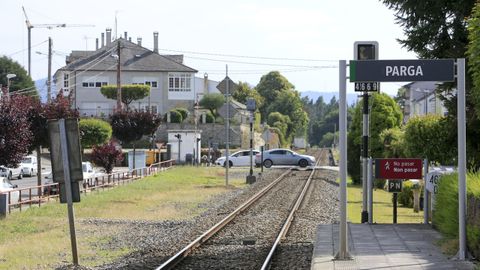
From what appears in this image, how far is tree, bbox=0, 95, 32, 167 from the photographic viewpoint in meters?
26.9

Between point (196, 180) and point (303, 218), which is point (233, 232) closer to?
point (303, 218)

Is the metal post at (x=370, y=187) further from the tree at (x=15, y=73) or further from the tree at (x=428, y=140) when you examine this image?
the tree at (x=15, y=73)

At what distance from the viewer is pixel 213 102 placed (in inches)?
3593

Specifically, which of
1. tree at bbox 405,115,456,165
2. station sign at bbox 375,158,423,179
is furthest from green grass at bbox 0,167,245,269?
tree at bbox 405,115,456,165

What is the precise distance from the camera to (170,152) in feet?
210

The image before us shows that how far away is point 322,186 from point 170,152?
1118 inches

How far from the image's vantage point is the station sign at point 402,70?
11523 mm

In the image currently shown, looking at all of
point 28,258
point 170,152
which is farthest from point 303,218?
point 170,152

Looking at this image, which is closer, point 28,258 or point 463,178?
point 463,178

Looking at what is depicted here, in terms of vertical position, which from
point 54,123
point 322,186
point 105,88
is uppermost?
point 105,88

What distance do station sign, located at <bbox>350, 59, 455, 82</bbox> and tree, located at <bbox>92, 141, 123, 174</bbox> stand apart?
104ft

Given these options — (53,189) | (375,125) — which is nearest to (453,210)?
(53,189)

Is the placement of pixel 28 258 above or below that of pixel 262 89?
below

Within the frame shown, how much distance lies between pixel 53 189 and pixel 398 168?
55.2 feet
